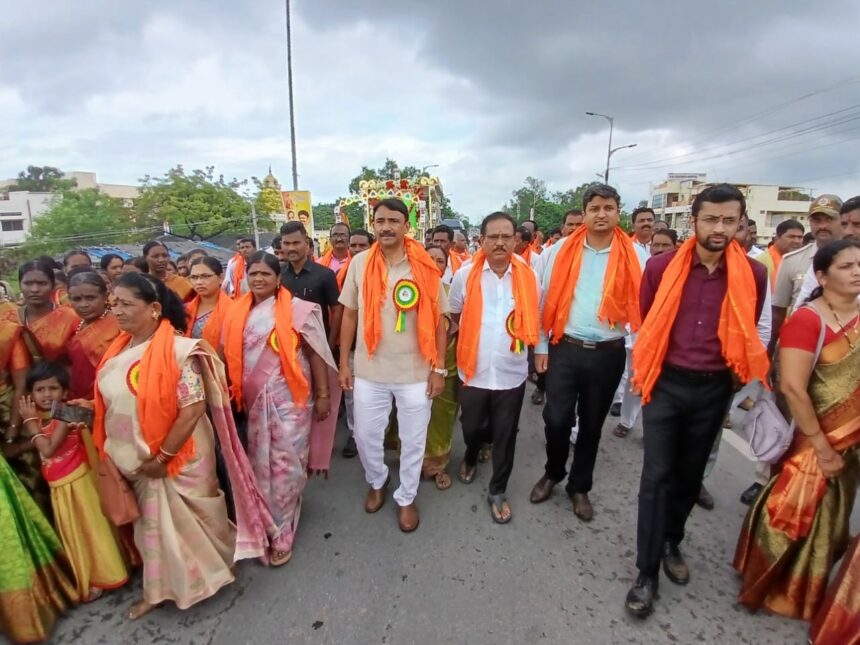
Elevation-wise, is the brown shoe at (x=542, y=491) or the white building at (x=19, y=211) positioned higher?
the white building at (x=19, y=211)

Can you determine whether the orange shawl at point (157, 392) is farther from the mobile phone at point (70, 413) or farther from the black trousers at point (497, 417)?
the black trousers at point (497, 417)

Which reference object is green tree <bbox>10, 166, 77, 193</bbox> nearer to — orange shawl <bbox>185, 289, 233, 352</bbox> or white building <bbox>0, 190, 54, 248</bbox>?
white building <bbox>0, 190, 54, 248</bbox>

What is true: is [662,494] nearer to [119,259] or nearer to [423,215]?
[119,259]

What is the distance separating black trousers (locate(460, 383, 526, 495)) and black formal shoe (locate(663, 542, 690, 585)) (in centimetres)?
96

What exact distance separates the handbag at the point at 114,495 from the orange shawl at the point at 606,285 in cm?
239

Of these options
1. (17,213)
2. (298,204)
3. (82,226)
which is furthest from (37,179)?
(298,204)

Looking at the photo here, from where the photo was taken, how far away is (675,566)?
2.45 meters

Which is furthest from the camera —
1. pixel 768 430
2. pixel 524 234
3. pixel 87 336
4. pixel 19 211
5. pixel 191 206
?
pixel 19 211

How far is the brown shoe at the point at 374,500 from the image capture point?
305 cm

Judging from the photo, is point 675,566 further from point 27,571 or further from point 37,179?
point 37,179

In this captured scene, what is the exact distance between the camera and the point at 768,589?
2213 mm

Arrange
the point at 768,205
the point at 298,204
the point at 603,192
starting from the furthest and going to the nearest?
the point at 768,205 → the point at 298,204 → the point at 603,192

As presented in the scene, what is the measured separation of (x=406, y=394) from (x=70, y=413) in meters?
1.67

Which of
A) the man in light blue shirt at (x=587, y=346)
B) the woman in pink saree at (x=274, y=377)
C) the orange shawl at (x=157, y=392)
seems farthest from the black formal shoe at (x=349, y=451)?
the orange shawl at (x=157, y=392)
